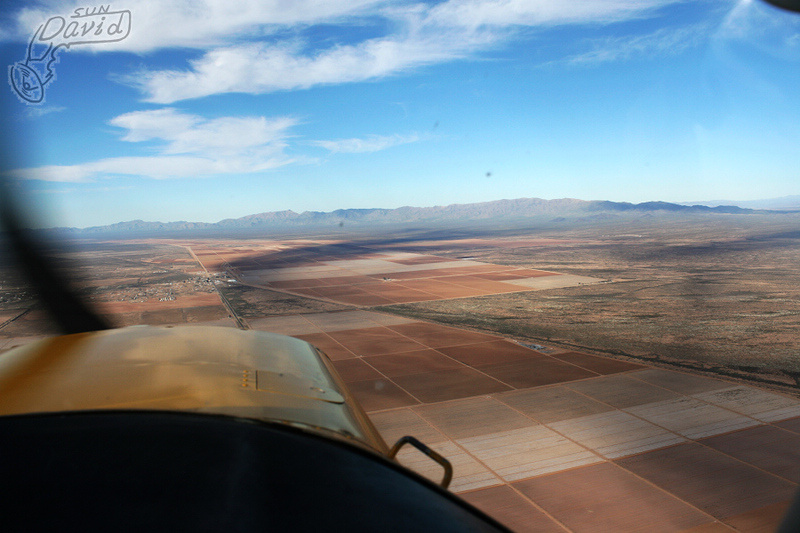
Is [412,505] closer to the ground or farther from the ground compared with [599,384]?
farther from the ground

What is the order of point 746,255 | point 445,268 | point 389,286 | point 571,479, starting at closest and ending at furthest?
point 571,479, point 389,286, point 445,268, point 746,255

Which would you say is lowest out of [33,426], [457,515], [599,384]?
[599,384]

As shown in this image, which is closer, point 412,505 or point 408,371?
point 412,505

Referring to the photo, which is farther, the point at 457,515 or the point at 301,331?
the point at 301,331

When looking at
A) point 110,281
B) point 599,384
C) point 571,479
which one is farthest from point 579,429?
point 110,281

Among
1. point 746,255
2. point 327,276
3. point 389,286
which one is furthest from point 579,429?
point 746,255

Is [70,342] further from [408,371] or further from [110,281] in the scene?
[110,281]

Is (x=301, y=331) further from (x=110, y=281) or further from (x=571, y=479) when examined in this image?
(x=110, y=281)

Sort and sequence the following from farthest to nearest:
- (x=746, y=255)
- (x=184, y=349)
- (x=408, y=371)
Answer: (x=746, y=255) < (x=408, y=371) < (x=184, y=349)

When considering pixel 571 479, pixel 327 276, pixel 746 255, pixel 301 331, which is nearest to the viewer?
pixel 571 479
